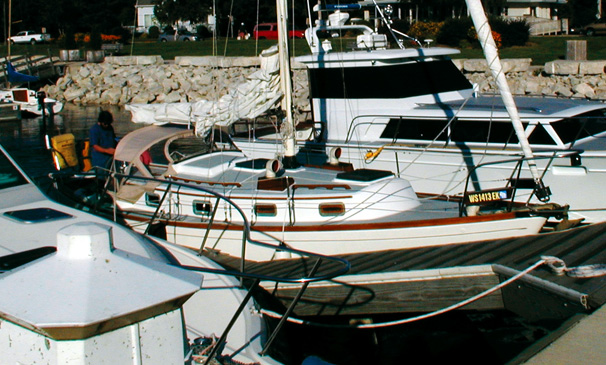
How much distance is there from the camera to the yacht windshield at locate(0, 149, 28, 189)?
7.25m

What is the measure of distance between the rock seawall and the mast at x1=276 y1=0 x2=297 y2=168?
13.7 m

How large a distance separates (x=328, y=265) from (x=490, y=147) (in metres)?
3.96

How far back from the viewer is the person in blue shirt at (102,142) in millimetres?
11211

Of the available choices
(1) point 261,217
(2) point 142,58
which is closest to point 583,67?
(1) point 261,217

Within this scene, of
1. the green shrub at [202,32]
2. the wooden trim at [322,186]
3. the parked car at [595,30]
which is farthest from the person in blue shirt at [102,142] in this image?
the green shrub at [202,32]

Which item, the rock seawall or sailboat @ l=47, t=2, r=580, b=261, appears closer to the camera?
sailboat @ l=47, t=2, r=580, b=261

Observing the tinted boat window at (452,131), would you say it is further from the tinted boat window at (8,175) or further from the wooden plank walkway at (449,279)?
the tinted boat window at (8,175)

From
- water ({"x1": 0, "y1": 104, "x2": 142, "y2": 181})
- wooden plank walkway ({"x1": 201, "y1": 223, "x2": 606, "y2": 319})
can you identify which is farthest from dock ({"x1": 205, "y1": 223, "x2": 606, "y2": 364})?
water ({"x1": 0, "y1": 104, "x2": 142, "y2": 181})

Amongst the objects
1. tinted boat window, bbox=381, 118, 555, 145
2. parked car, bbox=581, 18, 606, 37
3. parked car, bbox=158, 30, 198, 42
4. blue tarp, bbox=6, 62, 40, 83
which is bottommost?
tinted boat window, bbox=381, 118, 555, 145

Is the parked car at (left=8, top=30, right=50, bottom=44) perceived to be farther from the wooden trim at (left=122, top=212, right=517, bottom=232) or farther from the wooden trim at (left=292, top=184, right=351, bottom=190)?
the wooden trim at (left=292, top=184, right=351, bottom=190)

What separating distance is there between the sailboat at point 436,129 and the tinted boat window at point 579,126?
0.07ft

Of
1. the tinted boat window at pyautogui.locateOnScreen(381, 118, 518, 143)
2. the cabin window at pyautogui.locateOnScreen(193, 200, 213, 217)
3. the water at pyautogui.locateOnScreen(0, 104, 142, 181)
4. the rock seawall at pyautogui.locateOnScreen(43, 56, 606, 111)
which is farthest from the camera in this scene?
the rock seawall at pyautogui.locateOnScreen(43, 56, 606, 111)

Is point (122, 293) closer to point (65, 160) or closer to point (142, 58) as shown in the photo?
point (65, 160)

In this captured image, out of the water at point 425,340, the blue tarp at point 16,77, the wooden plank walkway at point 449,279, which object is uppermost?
the blue tarp at point 16,77
